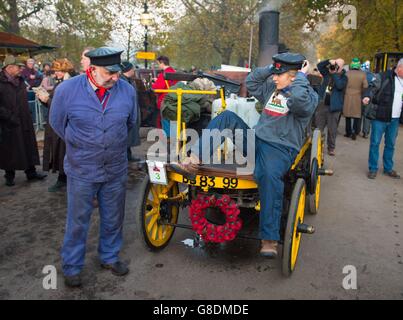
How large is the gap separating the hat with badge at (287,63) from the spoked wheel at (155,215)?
4.71ft

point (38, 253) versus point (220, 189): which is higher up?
point (220, 189)

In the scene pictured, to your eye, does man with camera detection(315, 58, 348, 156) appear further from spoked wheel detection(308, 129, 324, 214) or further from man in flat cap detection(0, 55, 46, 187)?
man in flat cap detection(0, 55, 46, 187)

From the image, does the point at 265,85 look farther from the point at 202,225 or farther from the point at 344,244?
the point at 344,244

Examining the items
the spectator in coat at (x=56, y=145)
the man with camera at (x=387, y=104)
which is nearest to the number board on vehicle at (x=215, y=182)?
the spectator in coat at (x=56, y=145)

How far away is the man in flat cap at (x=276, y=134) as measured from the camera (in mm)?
3387

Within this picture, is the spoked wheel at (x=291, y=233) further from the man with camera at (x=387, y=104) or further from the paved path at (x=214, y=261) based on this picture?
the man with camera at (x=387, y=104)

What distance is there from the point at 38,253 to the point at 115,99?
171 centimetres

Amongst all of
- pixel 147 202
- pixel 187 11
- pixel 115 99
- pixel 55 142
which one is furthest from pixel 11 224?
pixel 187 11

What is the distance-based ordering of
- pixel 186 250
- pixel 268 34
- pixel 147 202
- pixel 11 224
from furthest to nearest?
pixel 268 34
pixel 11 224
pixel 186 250
pixel 147 202

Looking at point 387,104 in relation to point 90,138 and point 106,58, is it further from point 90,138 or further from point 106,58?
point 90,138

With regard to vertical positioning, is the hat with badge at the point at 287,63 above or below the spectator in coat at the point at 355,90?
above

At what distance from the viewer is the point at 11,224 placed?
457 cm

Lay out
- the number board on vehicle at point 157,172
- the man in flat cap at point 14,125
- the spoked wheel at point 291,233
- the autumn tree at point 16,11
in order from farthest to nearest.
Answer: the autumn tree at point 16,11 → the man in flat cap at point 14,125 → the number board on vehicle at point 157,172 → the spoked wheel at point 291,233

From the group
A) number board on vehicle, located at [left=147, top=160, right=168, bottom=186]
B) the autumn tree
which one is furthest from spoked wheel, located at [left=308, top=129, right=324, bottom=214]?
the autumn tree
